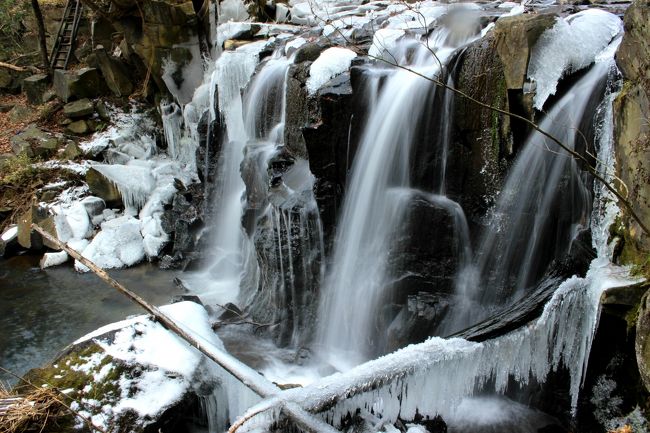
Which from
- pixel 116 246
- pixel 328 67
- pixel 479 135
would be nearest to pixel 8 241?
pixel 116 246

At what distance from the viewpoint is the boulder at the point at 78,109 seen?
11367 millimetres

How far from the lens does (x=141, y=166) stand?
10523 mm

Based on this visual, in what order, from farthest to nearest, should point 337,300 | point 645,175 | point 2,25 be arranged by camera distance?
point 2,25 → point 337,300 → point 645,175

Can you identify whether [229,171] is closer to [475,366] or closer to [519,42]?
[519,42]

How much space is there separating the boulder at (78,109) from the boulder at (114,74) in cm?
80

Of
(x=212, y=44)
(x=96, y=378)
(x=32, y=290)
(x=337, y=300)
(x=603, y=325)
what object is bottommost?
(x=32, y=290)

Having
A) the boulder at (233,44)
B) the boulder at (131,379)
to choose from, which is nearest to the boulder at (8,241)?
the boulder at (233,44)

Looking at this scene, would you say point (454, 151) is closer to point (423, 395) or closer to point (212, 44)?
point (423, 395)

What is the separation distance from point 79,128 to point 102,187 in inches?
96.0

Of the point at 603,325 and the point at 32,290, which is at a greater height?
the point at 603,325

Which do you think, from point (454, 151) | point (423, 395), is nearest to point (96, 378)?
point (423, 395)

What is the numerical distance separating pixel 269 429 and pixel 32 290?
6.46m

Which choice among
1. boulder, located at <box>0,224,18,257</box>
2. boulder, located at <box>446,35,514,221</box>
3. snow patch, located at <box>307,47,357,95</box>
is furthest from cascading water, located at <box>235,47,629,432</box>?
boulder, located at <box>0,224,18,257</box>

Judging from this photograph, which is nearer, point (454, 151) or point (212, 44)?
point (454, 151)
